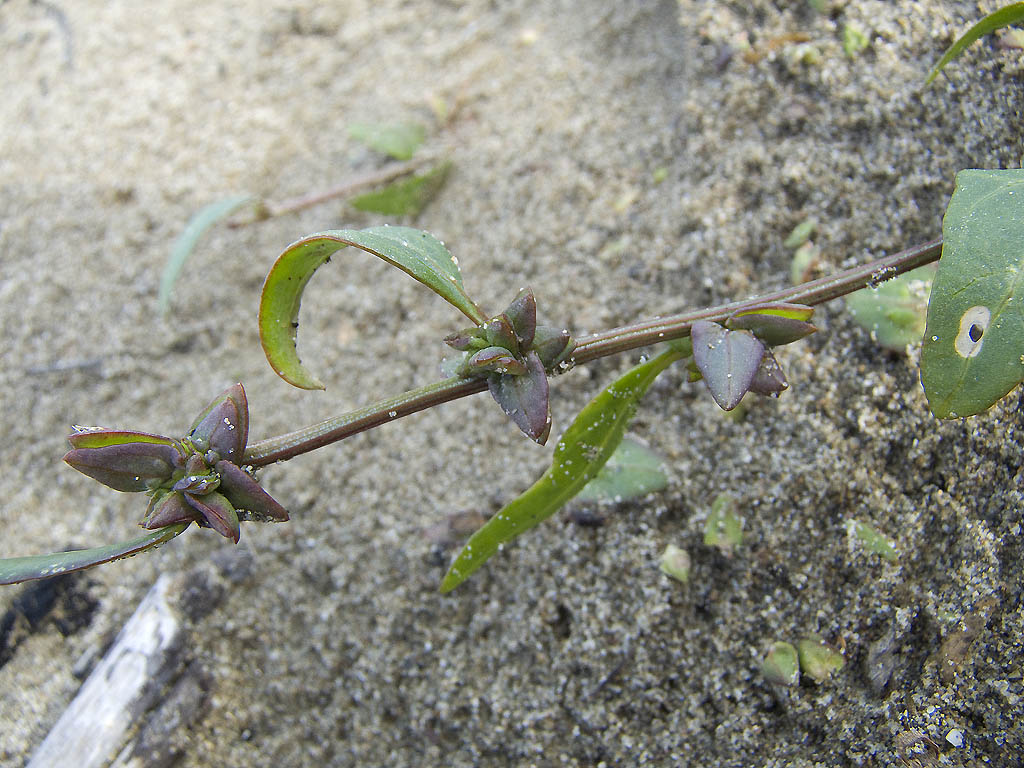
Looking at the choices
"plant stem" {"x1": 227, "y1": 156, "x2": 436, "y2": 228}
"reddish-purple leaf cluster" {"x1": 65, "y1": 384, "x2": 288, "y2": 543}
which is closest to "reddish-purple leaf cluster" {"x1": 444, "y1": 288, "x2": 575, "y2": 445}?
"reddish-purple leaf cluster" {"x1": 65, "y1": 384, "x2": 288, "y2": 543}

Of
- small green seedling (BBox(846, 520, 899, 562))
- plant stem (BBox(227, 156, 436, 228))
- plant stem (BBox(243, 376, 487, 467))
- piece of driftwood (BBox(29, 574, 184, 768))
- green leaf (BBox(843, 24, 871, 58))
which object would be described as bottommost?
piece of driftwood (BBox(29, 574, 184, 768))

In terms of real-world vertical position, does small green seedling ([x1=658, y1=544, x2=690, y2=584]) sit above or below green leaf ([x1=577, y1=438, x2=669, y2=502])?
below

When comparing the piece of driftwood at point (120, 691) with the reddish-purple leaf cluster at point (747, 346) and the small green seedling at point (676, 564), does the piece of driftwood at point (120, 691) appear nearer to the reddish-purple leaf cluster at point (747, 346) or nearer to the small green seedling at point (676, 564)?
the small green seedling at point (676, 564)

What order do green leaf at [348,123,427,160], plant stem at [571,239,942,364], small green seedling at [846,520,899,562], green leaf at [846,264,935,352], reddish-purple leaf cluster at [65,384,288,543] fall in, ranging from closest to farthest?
reddish-purple leaf cluster at [65,384,288,543] < plant stem at [571,239,942,364] < small green seedling at [846,520,899,562] < green leaf at [846,264,935,352] < green leaf at [348,123,427,160]

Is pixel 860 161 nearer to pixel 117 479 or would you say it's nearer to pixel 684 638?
pixel 684 638

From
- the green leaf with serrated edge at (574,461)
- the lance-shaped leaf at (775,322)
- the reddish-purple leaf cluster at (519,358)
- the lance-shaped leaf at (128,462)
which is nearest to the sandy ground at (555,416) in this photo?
the green leaf with serrated edge at (574,461)

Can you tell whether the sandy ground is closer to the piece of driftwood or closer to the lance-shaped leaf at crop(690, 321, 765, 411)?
the piece of driftwood

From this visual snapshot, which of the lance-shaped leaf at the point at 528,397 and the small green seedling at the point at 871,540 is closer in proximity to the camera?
the lance-shaped leaf at the point at 528,397
